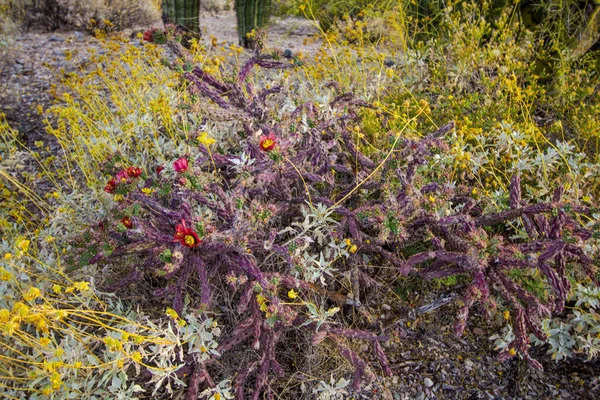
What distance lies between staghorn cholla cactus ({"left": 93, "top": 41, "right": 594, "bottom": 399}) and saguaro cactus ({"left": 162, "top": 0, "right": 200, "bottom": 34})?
8.30 feet

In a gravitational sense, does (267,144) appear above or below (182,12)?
below

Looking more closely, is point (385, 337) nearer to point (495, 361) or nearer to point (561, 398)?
point (495, 361)

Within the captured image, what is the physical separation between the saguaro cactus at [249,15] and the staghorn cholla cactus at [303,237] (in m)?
2.68

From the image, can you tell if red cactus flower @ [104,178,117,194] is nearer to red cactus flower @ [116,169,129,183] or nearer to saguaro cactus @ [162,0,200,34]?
red cactus flower @ [116,169,129,183]

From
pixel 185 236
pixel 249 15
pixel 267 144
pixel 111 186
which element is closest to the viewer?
pixel 185 236

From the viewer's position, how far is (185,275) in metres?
1.93

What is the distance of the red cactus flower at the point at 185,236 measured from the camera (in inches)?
70.5

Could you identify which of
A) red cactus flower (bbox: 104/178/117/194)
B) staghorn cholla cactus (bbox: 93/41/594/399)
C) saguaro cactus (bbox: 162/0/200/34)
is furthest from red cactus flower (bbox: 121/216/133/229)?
saguaro cactus (bbox: 162/0/200/34)

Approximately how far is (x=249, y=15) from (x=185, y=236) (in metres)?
3.67

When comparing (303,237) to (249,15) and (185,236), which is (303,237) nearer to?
(185,236)

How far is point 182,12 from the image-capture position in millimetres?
4648

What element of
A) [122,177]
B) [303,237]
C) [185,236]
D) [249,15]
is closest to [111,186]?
[122,177]

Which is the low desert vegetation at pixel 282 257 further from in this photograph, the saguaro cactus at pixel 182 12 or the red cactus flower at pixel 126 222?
the saguaro cactus at pixel 182 12

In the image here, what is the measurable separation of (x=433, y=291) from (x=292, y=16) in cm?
504
